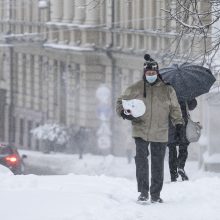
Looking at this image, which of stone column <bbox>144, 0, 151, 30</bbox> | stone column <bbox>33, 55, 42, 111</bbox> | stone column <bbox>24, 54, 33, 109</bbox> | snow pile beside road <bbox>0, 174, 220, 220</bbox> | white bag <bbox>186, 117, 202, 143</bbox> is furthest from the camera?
stone column <bbox>24, 54, 33, 109</bbox>

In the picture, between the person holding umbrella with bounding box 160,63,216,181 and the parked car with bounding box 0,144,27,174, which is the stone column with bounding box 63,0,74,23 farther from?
the person holding umbrella with bounding box 160,63,216,181

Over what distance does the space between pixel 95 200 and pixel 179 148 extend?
3.50 metres

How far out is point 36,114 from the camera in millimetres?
49719

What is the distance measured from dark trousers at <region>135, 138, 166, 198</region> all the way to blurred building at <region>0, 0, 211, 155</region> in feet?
73.4

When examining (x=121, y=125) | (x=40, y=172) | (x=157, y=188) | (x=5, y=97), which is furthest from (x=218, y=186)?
(x=5, y=97)

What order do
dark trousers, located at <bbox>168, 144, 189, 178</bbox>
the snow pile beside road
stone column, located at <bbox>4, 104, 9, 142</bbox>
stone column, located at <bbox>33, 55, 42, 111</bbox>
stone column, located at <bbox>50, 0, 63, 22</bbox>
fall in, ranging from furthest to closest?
stone column, located at <bbox>4, 104, 9, 142</bbox>, stone column, located at <bbox>33, 55, 42, 111</bbox>, stone column, located at <bbox>50, 0, 63, 22</bbox>, dark trousers, located at <bbox>168, 144, 189, 178</bbox>, the snow pile beside road

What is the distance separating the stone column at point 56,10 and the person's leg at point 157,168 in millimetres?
36026

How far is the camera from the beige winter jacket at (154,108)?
38.0ft

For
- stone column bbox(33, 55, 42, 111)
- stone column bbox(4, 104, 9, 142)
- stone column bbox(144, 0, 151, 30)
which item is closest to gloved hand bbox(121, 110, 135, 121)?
stone column bbox(144, 0, 151, 30)

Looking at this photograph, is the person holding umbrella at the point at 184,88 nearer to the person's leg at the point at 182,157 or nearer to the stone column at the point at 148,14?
the person's leg at the point at 182,157

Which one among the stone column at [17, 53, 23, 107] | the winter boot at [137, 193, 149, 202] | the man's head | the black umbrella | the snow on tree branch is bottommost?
the snow on tree branch

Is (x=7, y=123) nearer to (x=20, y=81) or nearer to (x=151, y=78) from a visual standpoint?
(x=20, y=81)

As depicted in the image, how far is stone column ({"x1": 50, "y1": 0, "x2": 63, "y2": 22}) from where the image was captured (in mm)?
47531

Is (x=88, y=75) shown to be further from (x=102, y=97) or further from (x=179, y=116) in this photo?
(x=179, y=116)
